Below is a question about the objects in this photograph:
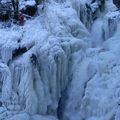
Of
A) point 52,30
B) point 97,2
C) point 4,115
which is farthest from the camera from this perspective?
point 97,2

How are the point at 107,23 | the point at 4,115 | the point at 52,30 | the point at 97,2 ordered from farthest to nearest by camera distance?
the point at 97,2 → the point at 107,23 → the point at 52,30 → the point at 4,115

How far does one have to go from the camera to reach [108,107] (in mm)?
13180

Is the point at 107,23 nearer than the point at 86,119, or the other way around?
the point at 86,119

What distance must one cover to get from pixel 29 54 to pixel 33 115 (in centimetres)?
187

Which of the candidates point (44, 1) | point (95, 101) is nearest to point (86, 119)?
point (95, 101)

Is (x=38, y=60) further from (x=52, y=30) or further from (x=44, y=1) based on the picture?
(x=44, y=1)

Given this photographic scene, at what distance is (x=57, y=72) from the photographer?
14391 millimetres

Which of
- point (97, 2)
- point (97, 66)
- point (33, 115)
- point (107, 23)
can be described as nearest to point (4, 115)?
point (33, 115)

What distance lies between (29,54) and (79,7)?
373 centimetres

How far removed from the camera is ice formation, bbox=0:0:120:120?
13.6 m

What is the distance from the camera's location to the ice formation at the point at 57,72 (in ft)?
44.5

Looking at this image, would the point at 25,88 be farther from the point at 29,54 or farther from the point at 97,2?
the point at 97,2

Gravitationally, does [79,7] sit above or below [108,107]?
above

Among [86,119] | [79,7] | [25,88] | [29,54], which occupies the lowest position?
[86,119]
